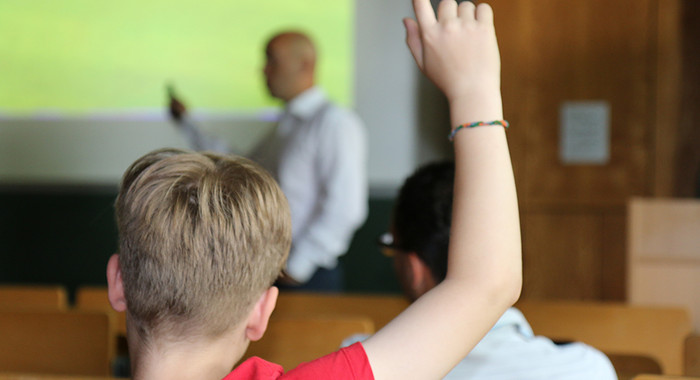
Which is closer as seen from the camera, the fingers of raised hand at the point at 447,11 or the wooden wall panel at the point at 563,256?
the fingers of raised hand at the point at 447,11

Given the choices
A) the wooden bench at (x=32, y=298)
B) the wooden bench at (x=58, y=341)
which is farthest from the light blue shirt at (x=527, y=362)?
the wooden bench at (x=32, y=298)

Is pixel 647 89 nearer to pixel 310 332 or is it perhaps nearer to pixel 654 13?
pixel 654 13

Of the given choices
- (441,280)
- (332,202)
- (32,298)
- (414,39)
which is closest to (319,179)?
(332,202)

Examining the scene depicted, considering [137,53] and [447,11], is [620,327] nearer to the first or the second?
[447,11]

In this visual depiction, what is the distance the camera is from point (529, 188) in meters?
4.51

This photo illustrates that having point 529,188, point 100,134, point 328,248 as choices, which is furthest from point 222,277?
point 100,134

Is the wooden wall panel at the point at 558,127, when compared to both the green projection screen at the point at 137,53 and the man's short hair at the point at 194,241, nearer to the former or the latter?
the green projection screen at the point at 137,53

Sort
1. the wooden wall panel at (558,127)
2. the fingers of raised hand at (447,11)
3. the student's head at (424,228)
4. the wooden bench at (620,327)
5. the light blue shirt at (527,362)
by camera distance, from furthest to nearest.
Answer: the wooden wall panel at (558,127) → the wooden bench at (620,327) → the student's head at (424,228) → the light blue shirt at (527,362) → the fingers of raised hand at (447,11)

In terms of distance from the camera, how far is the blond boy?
0.73 metres

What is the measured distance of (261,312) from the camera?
2.81 ft

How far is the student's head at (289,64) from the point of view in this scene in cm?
321

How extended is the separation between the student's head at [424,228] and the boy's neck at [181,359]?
0.65 m

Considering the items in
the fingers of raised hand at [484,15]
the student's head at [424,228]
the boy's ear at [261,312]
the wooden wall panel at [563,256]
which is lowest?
the wooden wall panel at [563,256]

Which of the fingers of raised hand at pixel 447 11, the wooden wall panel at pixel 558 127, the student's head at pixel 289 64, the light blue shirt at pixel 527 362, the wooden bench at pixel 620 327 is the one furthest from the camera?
the wooden wall panel at pixel 558 127
